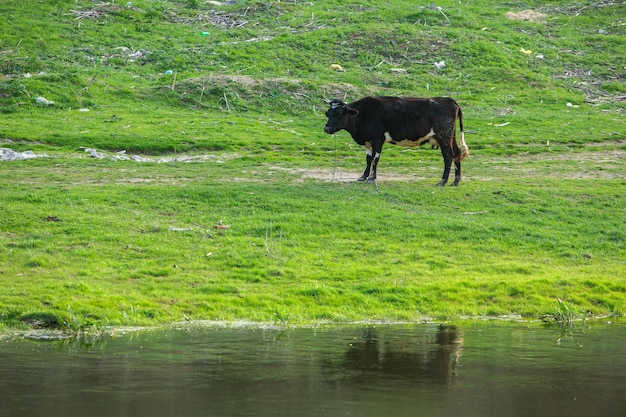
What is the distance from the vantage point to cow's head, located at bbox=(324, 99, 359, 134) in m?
23.1

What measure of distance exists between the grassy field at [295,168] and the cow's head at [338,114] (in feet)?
4.39

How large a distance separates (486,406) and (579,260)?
8.61 metres

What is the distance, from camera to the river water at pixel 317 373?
10.2 meters

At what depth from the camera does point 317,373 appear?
11617 mm

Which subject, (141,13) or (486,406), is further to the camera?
(141,13)

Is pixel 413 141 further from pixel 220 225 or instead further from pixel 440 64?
pixel 440 64

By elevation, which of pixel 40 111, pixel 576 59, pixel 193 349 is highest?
pixel 576 59

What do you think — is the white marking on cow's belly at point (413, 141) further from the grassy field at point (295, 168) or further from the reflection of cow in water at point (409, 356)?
the reflection of cow in water at point (409, 356)

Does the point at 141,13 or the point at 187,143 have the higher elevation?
the point at 141,13

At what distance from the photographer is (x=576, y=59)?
40312 mm

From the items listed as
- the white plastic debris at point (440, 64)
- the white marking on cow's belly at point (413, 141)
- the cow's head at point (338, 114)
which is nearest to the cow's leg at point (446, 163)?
the white marking on cow's belly at point (413, 141)

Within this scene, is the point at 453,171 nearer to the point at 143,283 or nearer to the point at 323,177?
the point at 323,177

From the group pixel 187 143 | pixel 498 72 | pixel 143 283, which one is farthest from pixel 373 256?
pixel 498 72

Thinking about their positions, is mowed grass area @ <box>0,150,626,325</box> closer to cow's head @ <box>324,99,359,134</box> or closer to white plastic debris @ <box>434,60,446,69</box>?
cow's head @ <box>324,99,359,134</box>
